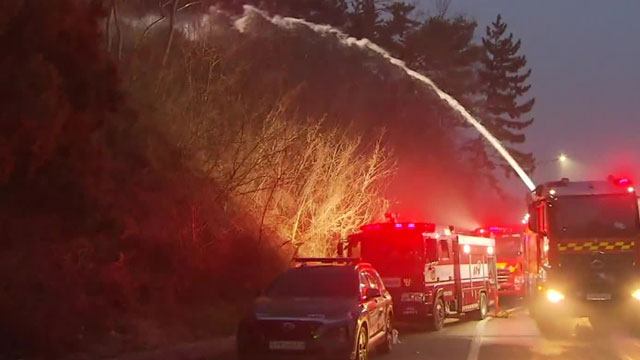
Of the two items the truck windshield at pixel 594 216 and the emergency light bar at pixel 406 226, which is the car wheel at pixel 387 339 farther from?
the emergency light bar at pixel 406 226

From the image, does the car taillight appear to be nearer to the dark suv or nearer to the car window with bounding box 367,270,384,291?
the dark suv

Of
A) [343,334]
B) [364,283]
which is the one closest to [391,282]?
[364,283]

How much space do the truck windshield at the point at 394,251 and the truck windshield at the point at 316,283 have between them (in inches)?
247

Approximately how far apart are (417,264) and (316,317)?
824 centimetres

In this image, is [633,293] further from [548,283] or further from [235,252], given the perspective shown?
[235,252]

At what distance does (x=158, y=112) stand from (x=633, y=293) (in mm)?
12185

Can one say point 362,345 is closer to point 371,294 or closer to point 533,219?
point 371,294

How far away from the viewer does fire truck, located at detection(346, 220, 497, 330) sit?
21.0 m

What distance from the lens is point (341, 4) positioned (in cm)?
4234

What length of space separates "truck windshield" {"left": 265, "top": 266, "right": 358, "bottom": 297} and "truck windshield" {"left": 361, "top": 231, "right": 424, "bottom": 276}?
6284mm

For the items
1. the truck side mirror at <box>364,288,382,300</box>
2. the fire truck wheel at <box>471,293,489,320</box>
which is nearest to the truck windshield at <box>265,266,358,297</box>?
the truck side mirror at <box>364,288,382,300</box>

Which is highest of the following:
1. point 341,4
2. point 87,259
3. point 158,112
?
point 341,4

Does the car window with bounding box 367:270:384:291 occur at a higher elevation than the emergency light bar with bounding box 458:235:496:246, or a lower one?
lower

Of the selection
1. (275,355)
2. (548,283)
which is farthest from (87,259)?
(548,283)
